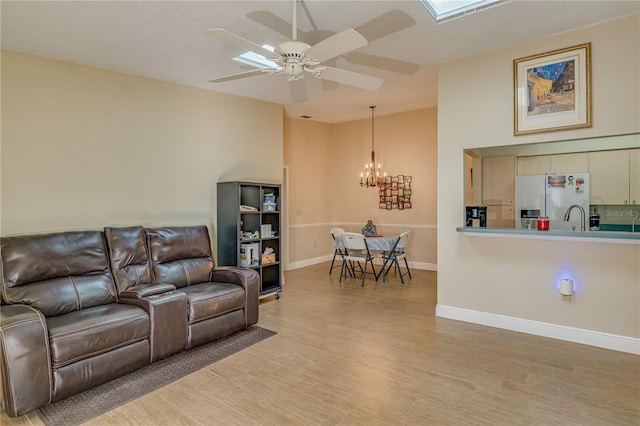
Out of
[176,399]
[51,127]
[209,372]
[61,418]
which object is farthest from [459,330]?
[51,127]

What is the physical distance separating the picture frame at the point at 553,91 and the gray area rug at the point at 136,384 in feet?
11.4

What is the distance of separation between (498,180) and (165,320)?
399cm

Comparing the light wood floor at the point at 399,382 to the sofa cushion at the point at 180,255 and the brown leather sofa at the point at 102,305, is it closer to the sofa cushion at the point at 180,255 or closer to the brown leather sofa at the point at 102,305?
the brown leather sofa at the point at 102,305

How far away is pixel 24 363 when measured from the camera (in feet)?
7.34

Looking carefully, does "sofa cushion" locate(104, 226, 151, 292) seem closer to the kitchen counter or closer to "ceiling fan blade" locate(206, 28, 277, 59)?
"ceiling fan blade" locate(206, 28, 277, 59)

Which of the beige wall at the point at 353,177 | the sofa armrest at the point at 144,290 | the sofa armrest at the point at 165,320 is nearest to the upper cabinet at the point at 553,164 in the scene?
the beige wall at the point at 353,177

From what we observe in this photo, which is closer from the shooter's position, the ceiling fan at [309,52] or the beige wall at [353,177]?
the ceiling fan at [309,52]

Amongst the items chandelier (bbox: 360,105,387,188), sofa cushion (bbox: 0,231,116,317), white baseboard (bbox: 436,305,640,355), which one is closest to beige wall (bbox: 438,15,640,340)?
white baseboard (bbox: 436,305,640,355)

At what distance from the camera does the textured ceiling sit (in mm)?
2773

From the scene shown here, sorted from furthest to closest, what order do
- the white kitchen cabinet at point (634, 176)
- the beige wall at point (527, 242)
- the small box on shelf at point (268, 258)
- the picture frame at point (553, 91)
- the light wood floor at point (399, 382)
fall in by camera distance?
the small box on shelf at point (268, 258), the white kitchen cabinet at point (634, 176), the picture frame at point (553, 91), the beige wall at point (527, 242), the light wood floor at point (399, 382)

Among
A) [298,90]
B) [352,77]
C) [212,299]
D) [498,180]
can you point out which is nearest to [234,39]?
[352,77]

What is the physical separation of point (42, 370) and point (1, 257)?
1160 mm

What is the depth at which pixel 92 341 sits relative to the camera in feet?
8.48

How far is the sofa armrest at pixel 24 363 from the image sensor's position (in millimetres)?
2201
